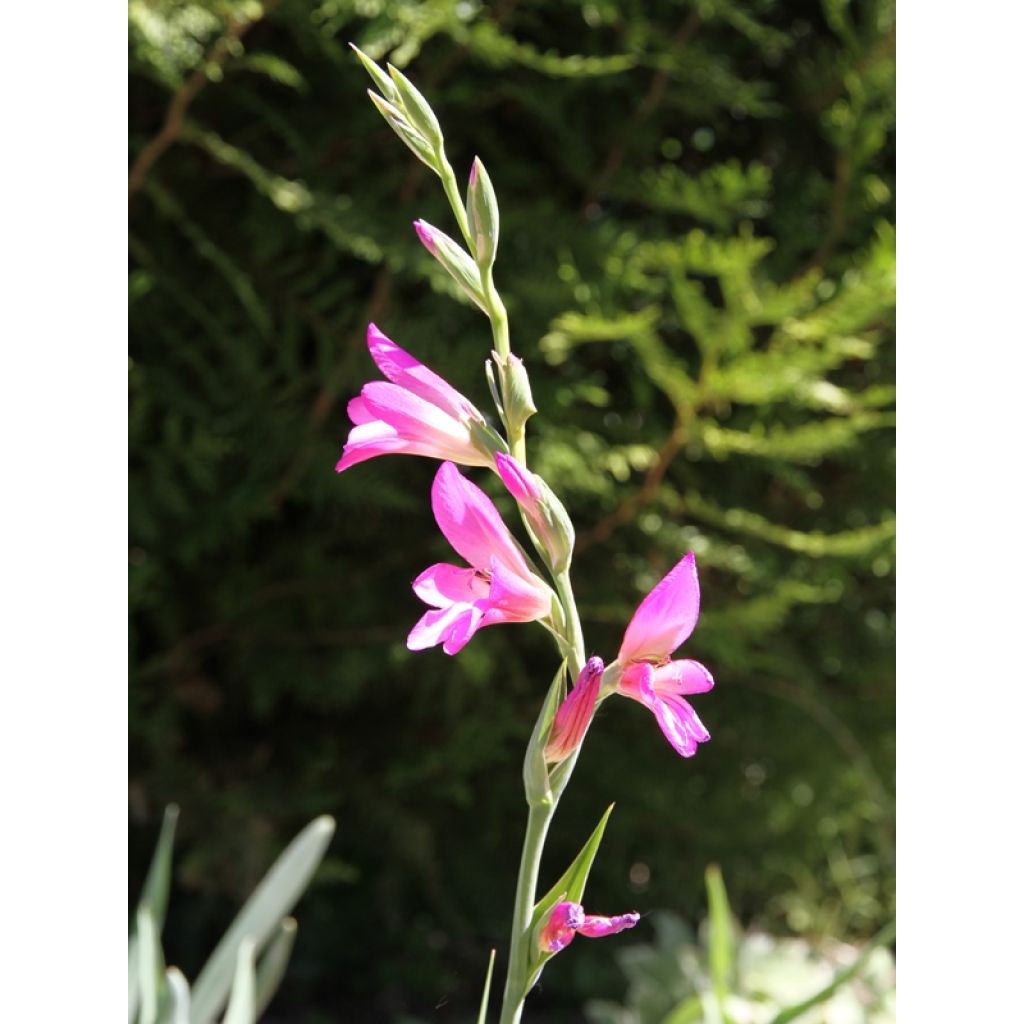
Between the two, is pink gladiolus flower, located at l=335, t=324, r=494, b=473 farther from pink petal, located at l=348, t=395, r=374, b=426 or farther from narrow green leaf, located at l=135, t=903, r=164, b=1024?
narrow green leaf, located at l=135, t=903, r=164, b=1024

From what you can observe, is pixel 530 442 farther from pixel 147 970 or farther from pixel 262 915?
pixel 147 970

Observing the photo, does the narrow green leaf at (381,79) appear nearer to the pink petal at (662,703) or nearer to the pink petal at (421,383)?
the pink petal at (421,383)

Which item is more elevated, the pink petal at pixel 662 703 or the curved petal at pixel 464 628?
the curved petal at pixel 464 628

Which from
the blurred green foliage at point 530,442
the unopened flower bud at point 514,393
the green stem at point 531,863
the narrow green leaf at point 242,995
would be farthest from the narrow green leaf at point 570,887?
the blurred green foliage at point 530,442

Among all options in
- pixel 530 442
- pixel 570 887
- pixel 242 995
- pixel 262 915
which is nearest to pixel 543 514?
pixel 570 887

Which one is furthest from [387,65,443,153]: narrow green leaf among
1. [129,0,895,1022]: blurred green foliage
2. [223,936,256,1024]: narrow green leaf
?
[129,0,895,1022]: blurred green foliage
